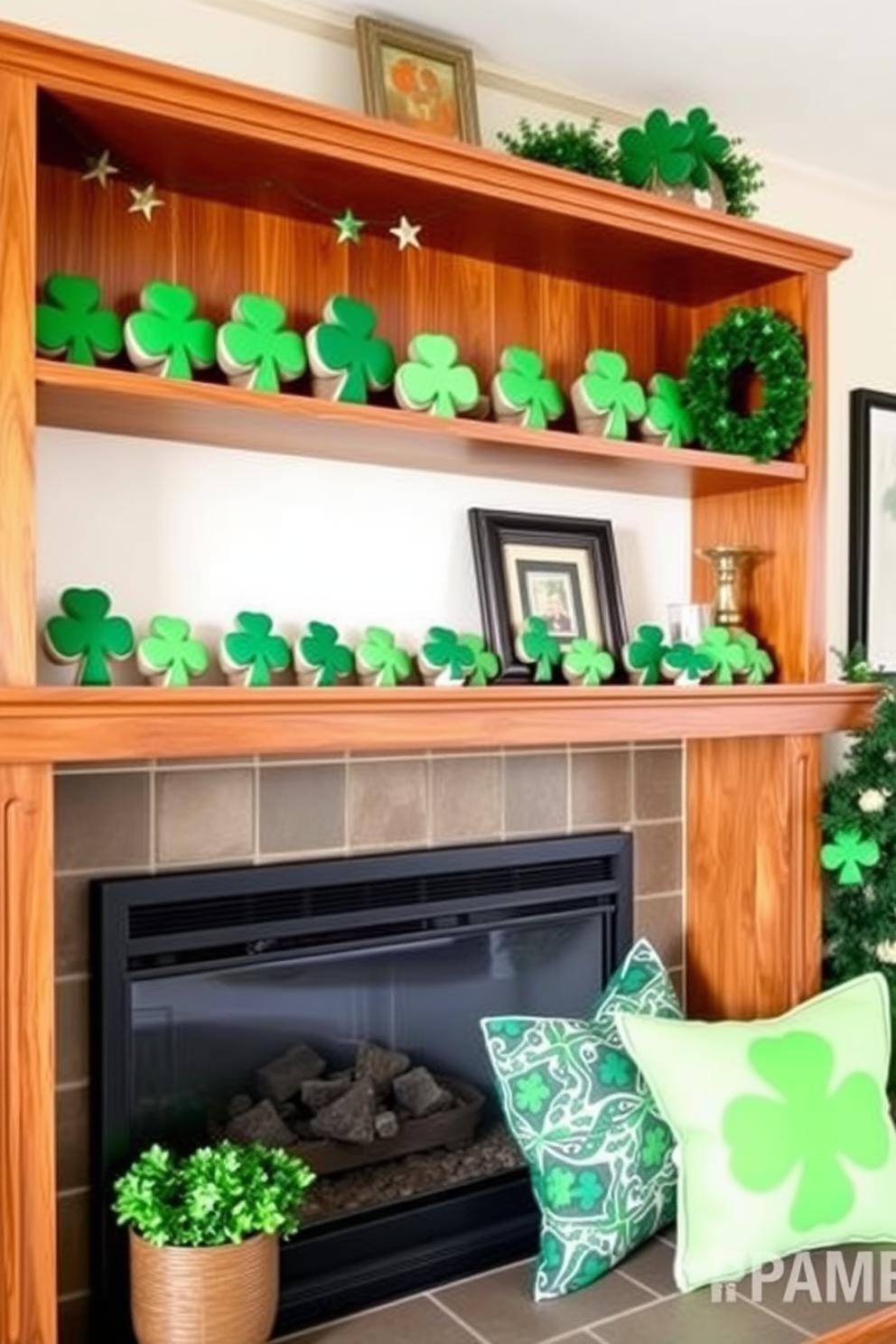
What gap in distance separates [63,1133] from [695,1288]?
1013 millimetres

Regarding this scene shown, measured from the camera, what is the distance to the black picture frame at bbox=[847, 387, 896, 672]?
2.72m

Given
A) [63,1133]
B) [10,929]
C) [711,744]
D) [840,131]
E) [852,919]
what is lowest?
[63,1133]

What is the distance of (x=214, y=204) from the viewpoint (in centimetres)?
188

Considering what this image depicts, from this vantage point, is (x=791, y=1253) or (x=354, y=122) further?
(x=791, y=1253)

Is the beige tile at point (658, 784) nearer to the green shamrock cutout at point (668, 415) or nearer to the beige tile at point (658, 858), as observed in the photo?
the beige tile at point (658, 858)

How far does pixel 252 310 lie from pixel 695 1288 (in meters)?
1.66

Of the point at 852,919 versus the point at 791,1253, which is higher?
the point at 852,919

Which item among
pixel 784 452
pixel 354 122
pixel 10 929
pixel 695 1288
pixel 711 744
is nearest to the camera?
pixel 10 929

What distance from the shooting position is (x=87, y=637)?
1683 millimetres

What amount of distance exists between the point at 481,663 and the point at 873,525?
1218 millimetres

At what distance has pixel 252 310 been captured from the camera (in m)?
1.76

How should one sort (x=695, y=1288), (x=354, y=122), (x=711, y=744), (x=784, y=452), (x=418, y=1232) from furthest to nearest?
(x=711, y=744) → (x=784, y=452) → (x=418, y=1232) → (x=695, y=1288) → (x=354, y=122)

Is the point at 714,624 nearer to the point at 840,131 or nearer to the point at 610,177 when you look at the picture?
the point at 610,177

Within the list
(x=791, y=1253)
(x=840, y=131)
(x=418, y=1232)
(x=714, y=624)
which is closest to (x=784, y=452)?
(x=714, y=624)
